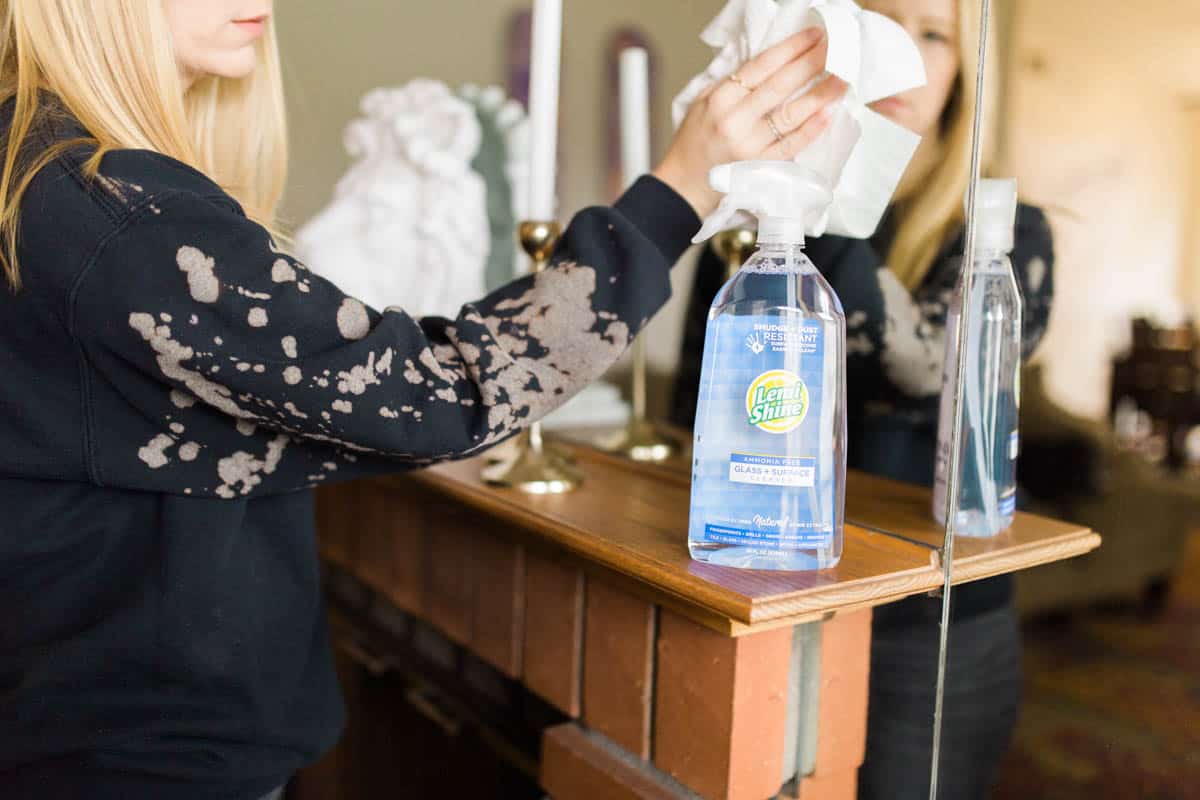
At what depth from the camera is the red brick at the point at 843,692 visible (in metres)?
0.73

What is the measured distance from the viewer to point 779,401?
0.58 m

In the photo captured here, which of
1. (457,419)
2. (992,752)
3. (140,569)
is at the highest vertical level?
(457,419)

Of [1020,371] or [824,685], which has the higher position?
[1020,371]

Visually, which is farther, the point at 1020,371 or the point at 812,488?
the point at 1020,371

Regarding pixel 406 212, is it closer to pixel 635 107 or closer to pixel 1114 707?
pixel 635 107

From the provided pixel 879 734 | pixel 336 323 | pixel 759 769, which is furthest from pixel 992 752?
pixel 336 323

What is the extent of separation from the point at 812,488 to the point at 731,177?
8.3 inches

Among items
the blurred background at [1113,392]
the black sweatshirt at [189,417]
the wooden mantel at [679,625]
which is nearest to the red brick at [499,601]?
the wooden mantel at [679,625]

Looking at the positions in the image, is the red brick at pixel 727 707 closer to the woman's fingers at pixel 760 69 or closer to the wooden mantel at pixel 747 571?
the wooden mantel at pixel 747 571

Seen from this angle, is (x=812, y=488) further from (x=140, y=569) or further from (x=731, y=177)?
(x=140, y=569)

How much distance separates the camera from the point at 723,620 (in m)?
0.59

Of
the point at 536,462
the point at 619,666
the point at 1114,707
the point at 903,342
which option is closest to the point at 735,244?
the point at 903,342

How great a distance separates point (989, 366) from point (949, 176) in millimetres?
171

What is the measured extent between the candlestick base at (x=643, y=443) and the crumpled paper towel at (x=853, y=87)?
377 mm
